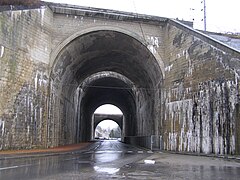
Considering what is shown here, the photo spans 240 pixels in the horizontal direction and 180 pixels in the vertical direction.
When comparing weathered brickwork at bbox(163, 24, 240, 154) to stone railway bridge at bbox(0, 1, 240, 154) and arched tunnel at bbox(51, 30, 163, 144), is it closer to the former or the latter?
stone railway bridge at bbox(0, 1, 240, 154)

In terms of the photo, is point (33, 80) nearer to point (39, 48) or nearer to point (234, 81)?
point (39, 48)

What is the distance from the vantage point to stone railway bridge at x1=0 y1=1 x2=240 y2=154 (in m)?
15.1

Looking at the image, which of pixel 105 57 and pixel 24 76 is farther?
pixel 105 57

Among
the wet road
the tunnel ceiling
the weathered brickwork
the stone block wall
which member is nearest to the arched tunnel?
the tunnel ceiling

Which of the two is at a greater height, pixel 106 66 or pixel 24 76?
pixel 106 66

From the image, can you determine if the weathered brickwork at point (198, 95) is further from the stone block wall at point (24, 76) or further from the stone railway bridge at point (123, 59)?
the stone block wall at point (24, 76)

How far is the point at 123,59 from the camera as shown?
85.5ft

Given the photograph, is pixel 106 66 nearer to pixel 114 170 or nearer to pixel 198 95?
pixel 198 95

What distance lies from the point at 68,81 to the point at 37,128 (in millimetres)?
7217

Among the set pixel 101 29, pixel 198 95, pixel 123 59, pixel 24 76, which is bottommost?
pixel 198 95

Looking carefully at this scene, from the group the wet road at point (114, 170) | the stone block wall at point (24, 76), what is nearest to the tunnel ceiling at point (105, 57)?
the stone block wall at point (24, 76)

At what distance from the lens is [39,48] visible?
18.4 meters

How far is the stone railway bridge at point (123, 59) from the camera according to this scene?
49.4 feet

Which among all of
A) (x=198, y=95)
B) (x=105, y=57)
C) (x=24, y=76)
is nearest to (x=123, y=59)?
(x=105, y=57)
